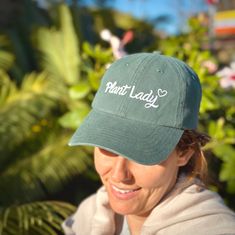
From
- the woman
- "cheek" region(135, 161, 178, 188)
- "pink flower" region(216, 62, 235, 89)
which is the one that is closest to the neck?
the woman

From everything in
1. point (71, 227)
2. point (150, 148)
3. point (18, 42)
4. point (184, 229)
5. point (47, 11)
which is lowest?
point (47, 11)

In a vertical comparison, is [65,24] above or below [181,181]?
below

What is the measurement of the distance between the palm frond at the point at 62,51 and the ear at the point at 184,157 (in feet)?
13.2

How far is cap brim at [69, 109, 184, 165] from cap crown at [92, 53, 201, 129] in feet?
0.07

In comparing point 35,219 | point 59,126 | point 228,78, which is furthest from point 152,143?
point 59,126

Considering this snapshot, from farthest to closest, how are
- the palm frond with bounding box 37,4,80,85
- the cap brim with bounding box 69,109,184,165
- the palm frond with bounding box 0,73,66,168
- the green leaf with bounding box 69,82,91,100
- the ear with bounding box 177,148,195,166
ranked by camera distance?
1. the palm frond with bounding box 37,4,80,85
2. the palm frond with bounding box 0,73,66,168
3. the green leaf with bounding box 69,82,91,100
4. the ear with bounding box 177,148,195,166
5. the cap brim with bounding box 69,109,184,165

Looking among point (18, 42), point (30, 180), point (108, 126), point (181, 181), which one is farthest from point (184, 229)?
point (18, 42)

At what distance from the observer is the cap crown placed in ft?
5.01

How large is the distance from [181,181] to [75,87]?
5.75 feet

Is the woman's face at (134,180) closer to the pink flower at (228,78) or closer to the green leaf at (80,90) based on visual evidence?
the green leaf at (80,90)

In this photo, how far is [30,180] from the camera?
406 centimetres

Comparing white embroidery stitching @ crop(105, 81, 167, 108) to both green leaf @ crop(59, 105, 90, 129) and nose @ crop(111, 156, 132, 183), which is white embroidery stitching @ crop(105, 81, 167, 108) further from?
green leaf @ crop(59, 105, 90, 129)

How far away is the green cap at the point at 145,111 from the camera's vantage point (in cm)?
150

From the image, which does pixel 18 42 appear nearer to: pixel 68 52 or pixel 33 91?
pixel 68 52
